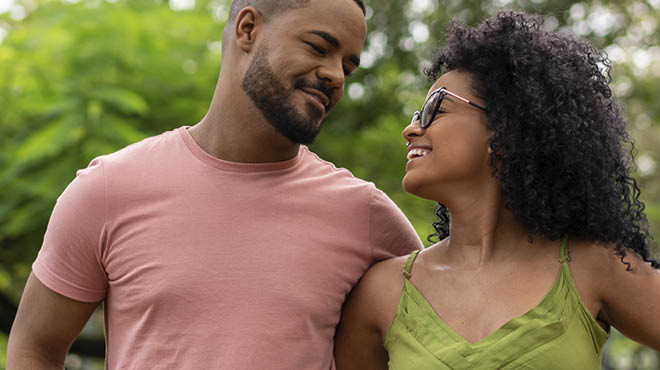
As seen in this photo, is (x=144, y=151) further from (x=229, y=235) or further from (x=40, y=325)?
(x=40, y=325)

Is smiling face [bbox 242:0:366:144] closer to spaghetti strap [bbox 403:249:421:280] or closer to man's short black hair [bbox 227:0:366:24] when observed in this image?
man's short black hair [bbox 227:0:366:24]

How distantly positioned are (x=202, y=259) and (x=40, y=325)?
67 cm

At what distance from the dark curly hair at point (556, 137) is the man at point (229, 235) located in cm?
57

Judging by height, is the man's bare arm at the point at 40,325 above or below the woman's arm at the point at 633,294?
below

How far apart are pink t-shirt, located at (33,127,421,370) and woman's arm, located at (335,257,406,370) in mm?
64

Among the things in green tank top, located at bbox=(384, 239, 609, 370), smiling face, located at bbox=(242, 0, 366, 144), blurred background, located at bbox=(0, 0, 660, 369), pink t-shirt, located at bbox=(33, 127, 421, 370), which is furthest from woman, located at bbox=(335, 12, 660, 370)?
blurred background, located at bbox=(0, 0, 660, 369)

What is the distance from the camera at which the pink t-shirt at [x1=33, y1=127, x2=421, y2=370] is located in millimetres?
2914

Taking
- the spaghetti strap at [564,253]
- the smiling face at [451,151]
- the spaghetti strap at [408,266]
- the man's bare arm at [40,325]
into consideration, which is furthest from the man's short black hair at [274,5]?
the man's bare arm at [40,325]

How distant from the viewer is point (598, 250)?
2936 millimetres

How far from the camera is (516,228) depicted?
3119mm

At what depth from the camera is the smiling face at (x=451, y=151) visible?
3.06 meters

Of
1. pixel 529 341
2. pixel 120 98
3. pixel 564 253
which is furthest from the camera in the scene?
pixel 120 98

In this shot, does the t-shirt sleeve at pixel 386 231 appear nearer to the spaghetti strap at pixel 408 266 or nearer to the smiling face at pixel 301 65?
the spaghetti strap at pixel 408 266

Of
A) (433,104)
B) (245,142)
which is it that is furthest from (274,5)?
(433,104)
